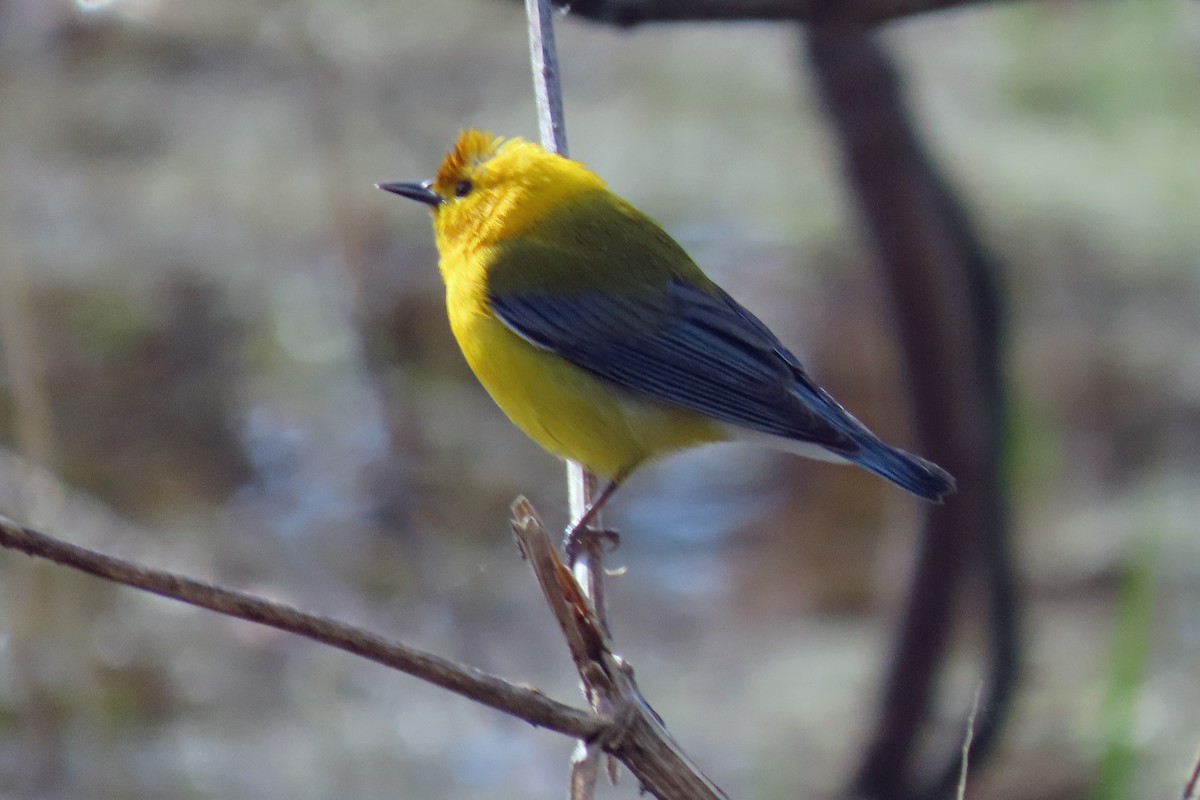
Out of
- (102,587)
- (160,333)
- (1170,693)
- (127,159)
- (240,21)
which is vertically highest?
(240,21)

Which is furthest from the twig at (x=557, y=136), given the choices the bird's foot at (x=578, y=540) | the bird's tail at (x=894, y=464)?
the bird's tail at (x=894, y=464)

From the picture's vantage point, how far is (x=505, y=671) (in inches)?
182

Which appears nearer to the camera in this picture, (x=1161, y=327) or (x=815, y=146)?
(x=1161, y=327)

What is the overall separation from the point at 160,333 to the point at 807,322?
282 centimetres

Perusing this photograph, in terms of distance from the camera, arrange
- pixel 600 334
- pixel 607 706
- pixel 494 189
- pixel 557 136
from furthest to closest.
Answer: pixel 494 189
pixel 600 334
pixel 557 136
pixel 607 706

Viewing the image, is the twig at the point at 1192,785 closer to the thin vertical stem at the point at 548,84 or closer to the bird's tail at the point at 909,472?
the bird's tail at the point at 909,472

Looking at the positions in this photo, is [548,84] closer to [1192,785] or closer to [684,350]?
[684,350]

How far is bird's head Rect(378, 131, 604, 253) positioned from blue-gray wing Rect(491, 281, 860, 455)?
252 mm

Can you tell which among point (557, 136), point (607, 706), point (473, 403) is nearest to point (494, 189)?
point (557, 136)

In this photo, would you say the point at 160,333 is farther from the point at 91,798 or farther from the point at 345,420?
the point at 91,798

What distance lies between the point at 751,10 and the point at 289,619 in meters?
2.17

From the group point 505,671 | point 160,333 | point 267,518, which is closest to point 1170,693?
point 505,671

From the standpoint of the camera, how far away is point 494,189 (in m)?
3.51

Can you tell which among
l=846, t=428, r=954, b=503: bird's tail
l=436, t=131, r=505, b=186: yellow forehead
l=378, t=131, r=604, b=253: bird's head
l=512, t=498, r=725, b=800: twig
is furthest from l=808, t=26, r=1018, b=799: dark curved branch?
l=512, t=498, r=725, b=800: twig
